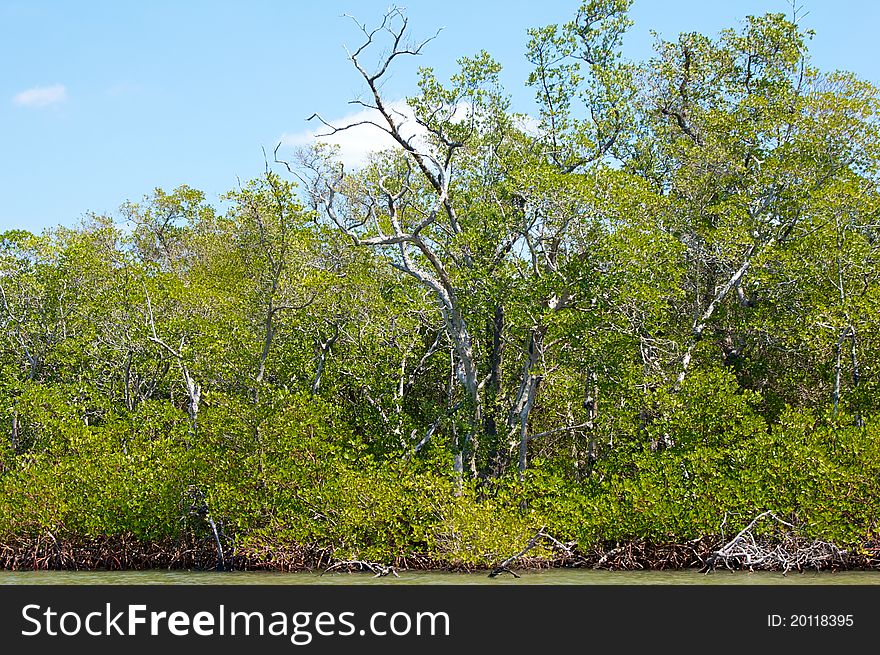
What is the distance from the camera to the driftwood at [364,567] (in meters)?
18.2

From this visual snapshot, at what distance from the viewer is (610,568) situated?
19.3 meters

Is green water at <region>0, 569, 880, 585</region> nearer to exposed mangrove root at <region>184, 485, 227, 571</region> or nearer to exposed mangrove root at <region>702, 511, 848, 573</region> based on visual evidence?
exposed mangrove root at <region>702, 511, 848, 573</region>

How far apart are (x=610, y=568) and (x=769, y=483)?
338 cm

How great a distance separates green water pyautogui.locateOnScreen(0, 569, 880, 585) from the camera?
17.0 m

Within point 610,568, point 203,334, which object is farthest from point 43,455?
point 610,568

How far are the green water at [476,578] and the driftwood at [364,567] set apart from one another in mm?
172

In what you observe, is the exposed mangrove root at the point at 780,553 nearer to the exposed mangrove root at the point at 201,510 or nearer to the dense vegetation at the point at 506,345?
the dense vegetation at the point at 506,345

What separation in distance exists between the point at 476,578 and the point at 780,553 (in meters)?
5.57

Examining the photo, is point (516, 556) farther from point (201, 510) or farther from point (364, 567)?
point (201, 510)

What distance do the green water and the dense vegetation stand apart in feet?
2.04

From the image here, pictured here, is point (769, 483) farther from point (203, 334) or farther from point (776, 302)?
point (203, 334)

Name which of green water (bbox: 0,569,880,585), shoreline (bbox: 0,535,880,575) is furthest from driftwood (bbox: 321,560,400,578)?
green water (bbox: 0,569,880,585)

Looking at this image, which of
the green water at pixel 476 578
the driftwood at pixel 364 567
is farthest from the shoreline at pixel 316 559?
the green water at pixel 476 578

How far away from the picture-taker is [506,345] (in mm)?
22953
